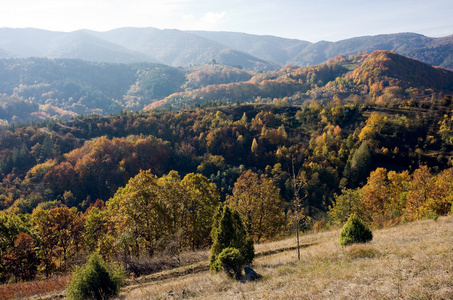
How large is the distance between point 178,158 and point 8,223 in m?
96.5

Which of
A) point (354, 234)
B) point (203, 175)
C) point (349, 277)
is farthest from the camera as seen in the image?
point (203, 175)

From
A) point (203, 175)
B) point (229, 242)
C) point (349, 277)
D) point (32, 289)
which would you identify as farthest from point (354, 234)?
point (203, 175)

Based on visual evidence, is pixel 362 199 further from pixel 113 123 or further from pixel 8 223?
pixel 113 123

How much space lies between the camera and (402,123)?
118750 millimetres

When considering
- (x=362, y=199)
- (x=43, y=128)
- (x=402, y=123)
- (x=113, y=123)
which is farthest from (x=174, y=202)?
(x=43, y=128)

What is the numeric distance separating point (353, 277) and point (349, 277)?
0.78 feet

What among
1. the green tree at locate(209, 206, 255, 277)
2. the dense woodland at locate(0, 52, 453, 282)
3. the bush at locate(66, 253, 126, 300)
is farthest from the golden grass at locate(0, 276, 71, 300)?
the green tree at locate(209, 206, 255, 277)

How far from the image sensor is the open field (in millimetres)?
12213

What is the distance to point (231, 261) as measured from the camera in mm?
18078

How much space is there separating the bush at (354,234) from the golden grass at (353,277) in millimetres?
934

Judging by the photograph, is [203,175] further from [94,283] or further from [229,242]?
[94,283]

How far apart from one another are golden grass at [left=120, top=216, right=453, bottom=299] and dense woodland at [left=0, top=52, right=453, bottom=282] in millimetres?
9992

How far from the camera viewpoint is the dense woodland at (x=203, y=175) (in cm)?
3319

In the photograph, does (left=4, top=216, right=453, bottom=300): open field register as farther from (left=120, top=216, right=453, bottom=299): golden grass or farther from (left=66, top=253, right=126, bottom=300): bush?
(left=66, top=253, right=126, bottom=300): bush
